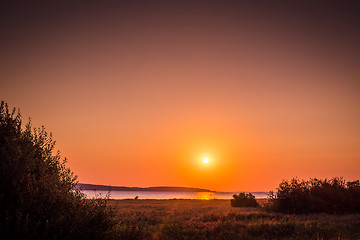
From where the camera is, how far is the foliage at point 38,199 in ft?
23.7

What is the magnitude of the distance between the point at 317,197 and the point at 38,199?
25.6m

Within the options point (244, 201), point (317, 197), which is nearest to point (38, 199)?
point (317, 197)

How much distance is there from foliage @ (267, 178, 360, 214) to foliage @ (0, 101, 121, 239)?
68.0ft

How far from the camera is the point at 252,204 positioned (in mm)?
37188

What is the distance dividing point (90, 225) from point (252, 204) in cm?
3270

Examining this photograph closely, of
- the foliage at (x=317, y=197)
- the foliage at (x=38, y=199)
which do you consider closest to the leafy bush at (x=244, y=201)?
the foliage at (x=317, y=197)

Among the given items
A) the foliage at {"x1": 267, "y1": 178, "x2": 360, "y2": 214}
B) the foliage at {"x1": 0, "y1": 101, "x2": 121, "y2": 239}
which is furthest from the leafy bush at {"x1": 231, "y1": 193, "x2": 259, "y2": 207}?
the foliage at {"x1": 0, "y1": 101, "x2": 121, "y2": 239}

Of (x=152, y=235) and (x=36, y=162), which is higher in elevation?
(x=36, y=162)

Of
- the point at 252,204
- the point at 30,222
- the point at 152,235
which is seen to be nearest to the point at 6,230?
the point at 30,222

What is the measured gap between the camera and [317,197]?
26.0m

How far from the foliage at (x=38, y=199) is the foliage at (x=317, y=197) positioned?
816 inches

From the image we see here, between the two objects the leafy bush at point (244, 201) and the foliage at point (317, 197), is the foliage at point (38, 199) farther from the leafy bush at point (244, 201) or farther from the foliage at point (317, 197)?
the leafy bush at point (244, 201)

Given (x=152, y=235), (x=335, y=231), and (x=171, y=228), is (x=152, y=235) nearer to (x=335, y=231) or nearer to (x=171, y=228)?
(x=171, y=228)

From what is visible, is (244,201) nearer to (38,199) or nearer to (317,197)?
(317,197)
